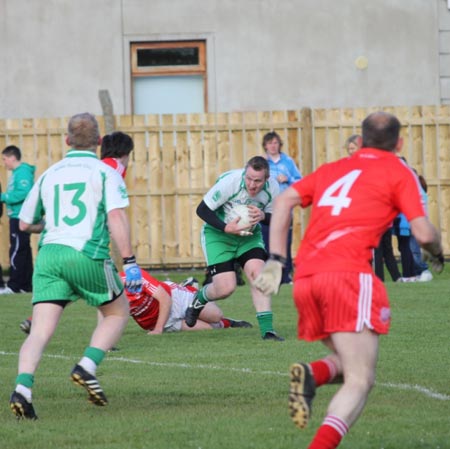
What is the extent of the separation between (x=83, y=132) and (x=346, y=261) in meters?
2.47

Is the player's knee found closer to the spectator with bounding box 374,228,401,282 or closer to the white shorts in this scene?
the white shorts

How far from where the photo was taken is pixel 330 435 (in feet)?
19.4

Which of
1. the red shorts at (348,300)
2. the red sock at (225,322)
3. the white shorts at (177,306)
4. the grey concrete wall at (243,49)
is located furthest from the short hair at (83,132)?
the grey concrete wall at (243,49)

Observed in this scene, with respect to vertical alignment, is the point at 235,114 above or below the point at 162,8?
below

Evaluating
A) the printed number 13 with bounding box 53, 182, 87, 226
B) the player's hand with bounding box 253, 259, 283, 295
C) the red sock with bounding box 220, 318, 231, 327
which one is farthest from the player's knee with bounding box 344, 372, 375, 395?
the red sock with bounding box 220, 318, 231, 327

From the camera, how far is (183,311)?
42.6 ft

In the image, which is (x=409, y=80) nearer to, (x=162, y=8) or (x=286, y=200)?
(x=162, y=8)

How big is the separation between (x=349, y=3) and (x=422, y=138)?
3.81 m

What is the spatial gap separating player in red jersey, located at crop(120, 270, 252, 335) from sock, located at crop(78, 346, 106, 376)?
173 inches

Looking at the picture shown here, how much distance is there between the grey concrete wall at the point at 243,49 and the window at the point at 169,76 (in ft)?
0.67

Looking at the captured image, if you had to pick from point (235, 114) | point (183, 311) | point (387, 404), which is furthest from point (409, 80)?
point (387, 404)

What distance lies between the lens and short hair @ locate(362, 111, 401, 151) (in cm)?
636

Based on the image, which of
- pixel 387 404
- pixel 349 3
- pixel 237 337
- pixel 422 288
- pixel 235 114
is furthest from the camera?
pixel 349 3

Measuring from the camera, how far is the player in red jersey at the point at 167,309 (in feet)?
40.9
